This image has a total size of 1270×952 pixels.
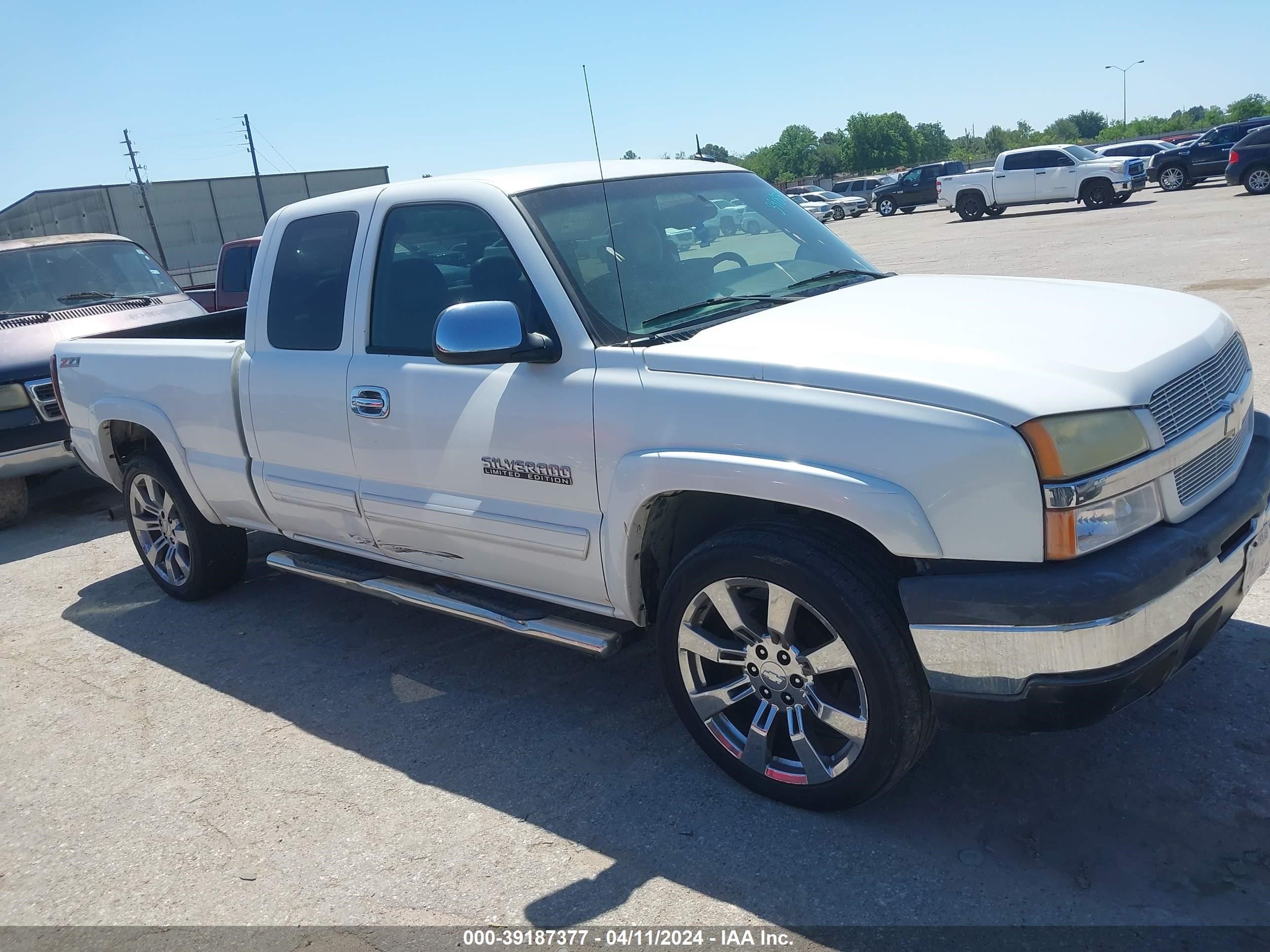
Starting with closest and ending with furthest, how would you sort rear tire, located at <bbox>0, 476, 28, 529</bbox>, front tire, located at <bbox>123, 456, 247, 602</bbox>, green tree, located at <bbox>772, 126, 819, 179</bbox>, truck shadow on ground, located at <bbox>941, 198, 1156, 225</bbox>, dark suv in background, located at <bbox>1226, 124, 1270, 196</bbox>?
front tire, located at <bbox>123, 456, 247, 602</bbox>, rear tire, located at <bbox>0, 476, 28, 529</bbox>, dark suv in background, located at <bbox>1226, 124, 1270, 196</bbox>, truck shadow on ground, located at <bbox>941, 198, 1156, 225</bbox>, green tree, located at <bbox>772, 126, 819, 179</bbox>

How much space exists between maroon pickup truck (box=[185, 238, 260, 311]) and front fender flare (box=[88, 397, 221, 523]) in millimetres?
6931

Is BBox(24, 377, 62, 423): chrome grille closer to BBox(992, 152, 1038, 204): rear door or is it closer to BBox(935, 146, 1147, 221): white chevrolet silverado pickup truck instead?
BBox(935, 146, 1147, 221): white chevrolet silverado pickup truck

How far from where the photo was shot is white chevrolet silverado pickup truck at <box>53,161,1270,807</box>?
8.67 ft

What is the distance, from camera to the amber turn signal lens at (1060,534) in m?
2.58

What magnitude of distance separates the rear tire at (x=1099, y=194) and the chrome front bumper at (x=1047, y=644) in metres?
27.4

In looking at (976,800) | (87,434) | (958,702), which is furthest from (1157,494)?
(87,434)

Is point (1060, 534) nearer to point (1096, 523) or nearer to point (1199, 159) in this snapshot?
point (1096, 523)

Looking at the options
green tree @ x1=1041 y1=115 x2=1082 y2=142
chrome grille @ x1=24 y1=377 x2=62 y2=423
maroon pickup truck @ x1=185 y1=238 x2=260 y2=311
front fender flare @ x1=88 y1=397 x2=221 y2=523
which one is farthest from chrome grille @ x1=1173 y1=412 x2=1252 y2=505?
green tree @ x1=1041 y1=115 x2=1082 y2=142

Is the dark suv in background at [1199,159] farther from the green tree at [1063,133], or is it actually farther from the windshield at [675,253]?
the green tree at [1063,133]

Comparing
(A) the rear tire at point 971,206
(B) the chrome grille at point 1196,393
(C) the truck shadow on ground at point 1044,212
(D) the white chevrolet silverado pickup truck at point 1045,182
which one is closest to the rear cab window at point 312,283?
(B) the chrome grille at point 1196,393

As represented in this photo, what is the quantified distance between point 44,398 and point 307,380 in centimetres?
444

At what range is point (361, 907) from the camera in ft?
9.93

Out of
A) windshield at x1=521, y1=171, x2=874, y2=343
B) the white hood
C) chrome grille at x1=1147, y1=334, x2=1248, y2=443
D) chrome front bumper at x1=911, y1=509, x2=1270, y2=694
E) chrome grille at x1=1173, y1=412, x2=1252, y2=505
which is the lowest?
chrome front bumper at x1=911, y1=509, x2=1270, y2=694

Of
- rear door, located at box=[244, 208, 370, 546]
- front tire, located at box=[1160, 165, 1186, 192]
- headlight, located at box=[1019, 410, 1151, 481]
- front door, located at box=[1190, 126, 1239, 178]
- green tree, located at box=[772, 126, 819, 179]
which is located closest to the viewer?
headlight, located at box=[1019, 410, 1151, 481]
